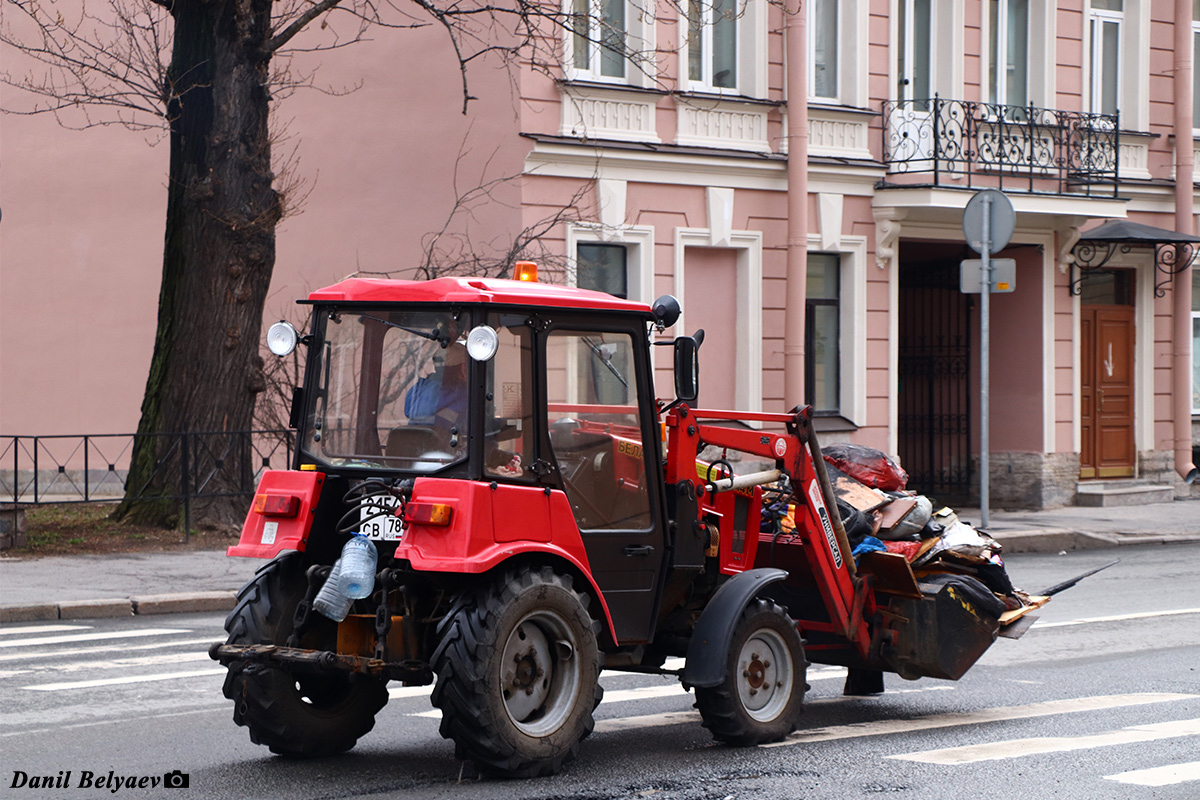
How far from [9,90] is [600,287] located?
1012 centimetres

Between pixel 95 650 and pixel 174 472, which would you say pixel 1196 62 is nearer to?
pixel 174 472

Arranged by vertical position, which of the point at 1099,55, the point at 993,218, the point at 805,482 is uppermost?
the point at 1099,55

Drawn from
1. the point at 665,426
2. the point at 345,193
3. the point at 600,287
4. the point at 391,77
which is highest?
the point at 391,77

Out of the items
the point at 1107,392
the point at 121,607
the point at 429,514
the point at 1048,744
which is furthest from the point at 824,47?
the point at 429,514

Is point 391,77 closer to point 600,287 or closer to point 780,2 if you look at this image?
point 600,287

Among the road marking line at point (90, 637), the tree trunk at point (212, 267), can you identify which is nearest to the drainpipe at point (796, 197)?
the tree trunk at point (212, 267)

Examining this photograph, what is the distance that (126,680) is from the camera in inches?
355

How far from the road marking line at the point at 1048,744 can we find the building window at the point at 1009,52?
1505 cm

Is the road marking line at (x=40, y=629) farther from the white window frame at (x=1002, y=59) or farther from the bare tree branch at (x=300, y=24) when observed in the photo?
the white window frame at (x=1002, y=59)

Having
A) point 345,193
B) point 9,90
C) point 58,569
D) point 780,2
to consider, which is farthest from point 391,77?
point 58,569

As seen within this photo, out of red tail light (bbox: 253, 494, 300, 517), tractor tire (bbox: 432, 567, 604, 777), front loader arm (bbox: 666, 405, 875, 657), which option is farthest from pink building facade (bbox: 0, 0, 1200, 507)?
tractor tire (bbox: 432, 567, 604, 777)

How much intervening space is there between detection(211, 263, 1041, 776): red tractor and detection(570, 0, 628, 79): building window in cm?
1126

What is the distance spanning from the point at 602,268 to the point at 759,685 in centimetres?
1179

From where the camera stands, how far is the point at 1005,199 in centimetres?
1623
